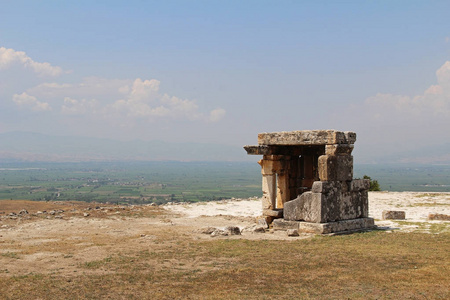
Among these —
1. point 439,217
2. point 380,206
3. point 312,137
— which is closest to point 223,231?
point 312,137

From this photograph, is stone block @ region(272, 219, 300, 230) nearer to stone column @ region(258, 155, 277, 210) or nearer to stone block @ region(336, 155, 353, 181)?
stone column @ region(258, 155, 277, 210)

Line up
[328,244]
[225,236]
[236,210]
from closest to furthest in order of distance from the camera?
1. [328,244]
2. [225,236]
3. [236,210]

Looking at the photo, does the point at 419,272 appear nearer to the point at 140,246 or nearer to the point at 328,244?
the point at 328,244

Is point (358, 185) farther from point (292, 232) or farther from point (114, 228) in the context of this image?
point (114, 228)

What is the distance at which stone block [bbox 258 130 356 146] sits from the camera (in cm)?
1514

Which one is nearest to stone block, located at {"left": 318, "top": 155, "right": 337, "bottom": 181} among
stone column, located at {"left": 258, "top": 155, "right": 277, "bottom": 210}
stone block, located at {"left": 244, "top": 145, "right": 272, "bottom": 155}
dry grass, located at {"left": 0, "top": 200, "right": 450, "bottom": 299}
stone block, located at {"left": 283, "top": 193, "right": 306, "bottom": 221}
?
stone block, located at {"left": 283, "top": 193, "right": 306, "bottom": 221}

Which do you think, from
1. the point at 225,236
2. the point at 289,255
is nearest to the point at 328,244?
the point at 289,255

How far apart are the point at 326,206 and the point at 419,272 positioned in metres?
5.55

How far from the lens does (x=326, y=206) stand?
48.6 feet

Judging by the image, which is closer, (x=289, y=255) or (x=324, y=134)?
(x=289, y=255)

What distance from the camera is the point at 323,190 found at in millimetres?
14680

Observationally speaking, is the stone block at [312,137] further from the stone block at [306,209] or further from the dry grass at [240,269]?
the dry grass at [240,269]

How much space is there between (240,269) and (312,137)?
6893 millimetres

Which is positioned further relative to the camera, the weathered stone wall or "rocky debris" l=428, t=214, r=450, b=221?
"rocky debris" l=428, t=214, r=450, b=221
